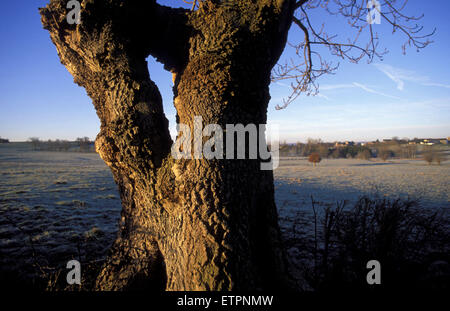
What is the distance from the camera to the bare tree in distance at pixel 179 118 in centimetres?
177

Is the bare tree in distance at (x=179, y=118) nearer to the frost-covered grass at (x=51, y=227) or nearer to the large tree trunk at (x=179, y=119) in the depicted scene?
the large tree trunk at (x=179, y=119)

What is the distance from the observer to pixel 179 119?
2.12m

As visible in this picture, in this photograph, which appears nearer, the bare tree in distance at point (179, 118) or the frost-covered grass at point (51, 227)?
the bare tree in distance at point (179, 118)

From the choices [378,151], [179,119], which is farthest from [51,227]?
[378,151]

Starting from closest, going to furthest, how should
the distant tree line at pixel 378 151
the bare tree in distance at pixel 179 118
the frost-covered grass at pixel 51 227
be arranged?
the bare tree in distance at pixel 179 118
the frost-covered grass at pixel 51 227
the distant tree line at pixel 378 151

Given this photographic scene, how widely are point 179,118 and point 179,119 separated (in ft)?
0.04

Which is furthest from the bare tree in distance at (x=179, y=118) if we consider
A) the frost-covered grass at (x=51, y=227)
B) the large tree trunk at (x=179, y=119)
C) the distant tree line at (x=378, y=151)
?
the distant tree line at (x=378, y=151)

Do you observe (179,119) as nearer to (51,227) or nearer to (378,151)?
(51,227)

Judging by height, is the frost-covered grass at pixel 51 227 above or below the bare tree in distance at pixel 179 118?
below

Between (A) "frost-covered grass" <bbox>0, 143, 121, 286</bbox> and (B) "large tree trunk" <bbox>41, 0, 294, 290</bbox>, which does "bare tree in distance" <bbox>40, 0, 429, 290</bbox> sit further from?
(A) "frost-covered grass" <bbox>0, 143, 121, 286</bbox>

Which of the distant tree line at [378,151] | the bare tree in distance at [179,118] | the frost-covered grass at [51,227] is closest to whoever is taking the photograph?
the bare tree in distance at [179,118]

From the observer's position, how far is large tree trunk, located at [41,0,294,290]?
1.77 m
